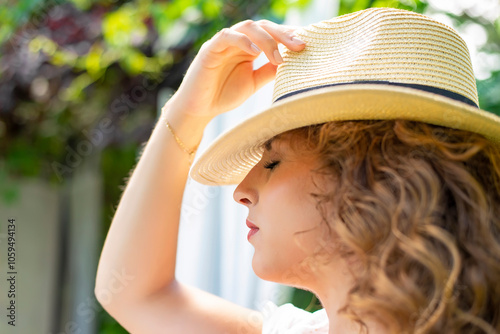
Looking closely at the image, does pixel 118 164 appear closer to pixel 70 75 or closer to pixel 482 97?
pixel 70 75

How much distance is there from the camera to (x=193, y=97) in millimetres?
Answer: 1170

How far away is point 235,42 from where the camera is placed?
1045mm

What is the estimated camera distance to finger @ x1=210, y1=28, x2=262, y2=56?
3.39 feet

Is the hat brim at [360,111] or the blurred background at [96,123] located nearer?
the hat brim at [360,111]

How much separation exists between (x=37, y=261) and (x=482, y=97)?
262cm

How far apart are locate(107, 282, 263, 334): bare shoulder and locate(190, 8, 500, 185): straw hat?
0.45m

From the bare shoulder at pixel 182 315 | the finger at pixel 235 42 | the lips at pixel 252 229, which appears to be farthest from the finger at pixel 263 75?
the bare shoulder at pixel 182 315

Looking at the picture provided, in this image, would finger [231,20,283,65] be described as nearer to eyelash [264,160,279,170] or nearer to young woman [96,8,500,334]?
young woman [96,8,500,334]

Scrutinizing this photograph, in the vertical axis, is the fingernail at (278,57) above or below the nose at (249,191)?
above

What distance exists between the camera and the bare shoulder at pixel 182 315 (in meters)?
1.15

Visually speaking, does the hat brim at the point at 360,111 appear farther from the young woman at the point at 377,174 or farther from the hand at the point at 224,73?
the hand at the point at 224,73

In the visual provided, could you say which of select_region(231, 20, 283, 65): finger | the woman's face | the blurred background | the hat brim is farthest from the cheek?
the blurred background

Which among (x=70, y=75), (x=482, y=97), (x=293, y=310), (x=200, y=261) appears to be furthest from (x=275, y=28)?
(x=70, y=75)

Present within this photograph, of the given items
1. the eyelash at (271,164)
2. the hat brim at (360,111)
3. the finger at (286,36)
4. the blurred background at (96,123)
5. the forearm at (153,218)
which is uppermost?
the finger at (286,36)
